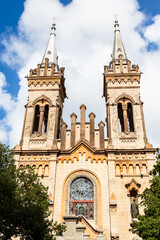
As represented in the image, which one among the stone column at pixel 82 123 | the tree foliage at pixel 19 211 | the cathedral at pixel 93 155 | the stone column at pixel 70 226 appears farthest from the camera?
the stone column at pixel 82 123

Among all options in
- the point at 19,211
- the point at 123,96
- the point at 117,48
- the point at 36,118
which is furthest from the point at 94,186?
the point at 117,48

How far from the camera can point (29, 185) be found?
15.3 metres

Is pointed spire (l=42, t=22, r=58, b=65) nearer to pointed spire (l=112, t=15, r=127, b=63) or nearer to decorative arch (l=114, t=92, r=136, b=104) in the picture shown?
pointed spire (l=112, t=15, r=127, b=63)

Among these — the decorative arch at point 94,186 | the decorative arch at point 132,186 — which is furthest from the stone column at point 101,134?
the decorative arch at point 132,186

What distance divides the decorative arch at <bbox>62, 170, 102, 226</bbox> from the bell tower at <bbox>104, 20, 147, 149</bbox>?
3.53 meters

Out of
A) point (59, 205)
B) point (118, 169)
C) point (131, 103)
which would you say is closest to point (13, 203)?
point (59, 205)

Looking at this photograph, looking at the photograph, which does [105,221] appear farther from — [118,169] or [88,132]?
[88,132]

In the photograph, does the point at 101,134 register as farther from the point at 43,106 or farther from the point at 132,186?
the point at 43,106

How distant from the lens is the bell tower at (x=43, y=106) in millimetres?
23378

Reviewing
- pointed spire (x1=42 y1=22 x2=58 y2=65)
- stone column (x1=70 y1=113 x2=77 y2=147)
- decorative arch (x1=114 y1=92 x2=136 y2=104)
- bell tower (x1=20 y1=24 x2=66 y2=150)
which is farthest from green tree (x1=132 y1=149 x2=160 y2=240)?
pointed spire (x1=42 y1=22 x2=58 y2=65)

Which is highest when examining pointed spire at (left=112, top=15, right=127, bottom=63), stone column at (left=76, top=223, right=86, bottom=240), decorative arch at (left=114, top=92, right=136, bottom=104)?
pointed spire at (left=112, top=15, right=127, bottom=63)

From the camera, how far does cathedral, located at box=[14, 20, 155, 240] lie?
62.3 ft

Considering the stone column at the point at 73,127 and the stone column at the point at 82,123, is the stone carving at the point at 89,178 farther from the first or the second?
the stone column at the point at 82,123

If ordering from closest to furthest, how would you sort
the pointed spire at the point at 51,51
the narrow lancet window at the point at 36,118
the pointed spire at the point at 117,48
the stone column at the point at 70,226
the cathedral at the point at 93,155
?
the stone column at the point at 70,226
the cathedral at the point at 93,155
the narrow lancet window at the point at 36,118
the pointed spire at the point at 117,48
the pointed spire at the point at 51,51
